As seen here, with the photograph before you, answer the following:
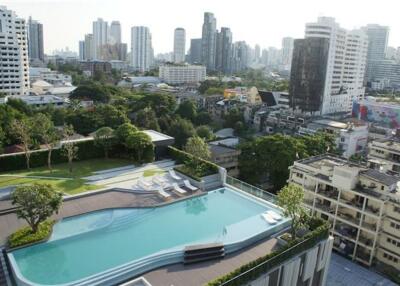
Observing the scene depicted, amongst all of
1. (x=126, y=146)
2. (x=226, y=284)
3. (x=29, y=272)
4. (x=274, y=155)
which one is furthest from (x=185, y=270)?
(x=274, y=155)

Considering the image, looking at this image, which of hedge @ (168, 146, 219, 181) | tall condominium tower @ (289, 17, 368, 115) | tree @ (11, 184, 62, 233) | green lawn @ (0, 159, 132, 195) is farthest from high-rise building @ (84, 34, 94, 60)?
tree @ (11, 184, 62, 233)

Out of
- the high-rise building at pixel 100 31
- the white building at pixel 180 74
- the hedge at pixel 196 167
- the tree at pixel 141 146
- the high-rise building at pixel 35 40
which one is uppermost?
the high-rise building at pixel 100 31

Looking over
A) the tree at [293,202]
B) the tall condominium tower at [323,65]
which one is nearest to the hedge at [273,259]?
the tree at [293,202]

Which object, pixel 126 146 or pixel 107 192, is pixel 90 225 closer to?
pixel 107 192

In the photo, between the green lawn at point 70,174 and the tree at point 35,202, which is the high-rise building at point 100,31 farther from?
the tree at point 35,202

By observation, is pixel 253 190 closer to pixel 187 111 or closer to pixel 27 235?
pixel 27 235

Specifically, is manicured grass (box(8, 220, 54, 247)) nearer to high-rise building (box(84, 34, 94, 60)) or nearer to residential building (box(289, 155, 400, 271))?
residential building (box(289, 155, 400, 271))

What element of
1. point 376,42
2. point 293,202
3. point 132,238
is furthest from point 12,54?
point 376,42
